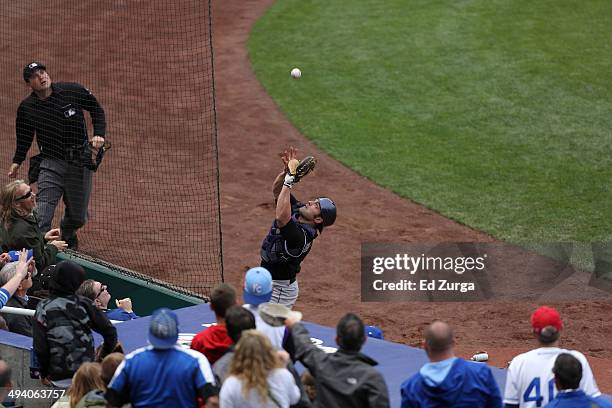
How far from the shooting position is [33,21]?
18.5 meters

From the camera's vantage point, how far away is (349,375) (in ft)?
17.3

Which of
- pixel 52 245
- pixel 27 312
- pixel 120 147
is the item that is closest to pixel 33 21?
pixel 120 147

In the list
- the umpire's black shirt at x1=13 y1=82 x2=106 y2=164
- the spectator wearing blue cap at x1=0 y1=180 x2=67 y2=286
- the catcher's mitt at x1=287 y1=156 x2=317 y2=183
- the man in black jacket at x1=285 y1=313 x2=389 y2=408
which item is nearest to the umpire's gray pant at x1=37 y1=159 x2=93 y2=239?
the umpire's black shirt at x1=13 y1=82 x2=106 y2=164

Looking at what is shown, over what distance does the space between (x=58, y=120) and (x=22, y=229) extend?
6.90ft

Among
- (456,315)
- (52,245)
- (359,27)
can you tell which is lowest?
(456,315)

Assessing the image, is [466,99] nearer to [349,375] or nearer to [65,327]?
[65,327]

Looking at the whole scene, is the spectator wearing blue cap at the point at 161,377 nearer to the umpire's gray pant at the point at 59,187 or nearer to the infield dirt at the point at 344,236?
the infield dirt at the point at 344,236

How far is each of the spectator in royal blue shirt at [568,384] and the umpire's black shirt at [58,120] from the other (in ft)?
19.5

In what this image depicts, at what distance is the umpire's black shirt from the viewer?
9.98 metres

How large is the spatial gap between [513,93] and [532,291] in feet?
19.4

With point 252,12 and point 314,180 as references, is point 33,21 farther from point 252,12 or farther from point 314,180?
point 314,180

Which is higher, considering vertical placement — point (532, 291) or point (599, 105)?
point (599, 105)

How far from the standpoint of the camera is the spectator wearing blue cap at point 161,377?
5352mm

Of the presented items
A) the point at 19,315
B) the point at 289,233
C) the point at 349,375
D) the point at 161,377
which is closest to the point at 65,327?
the point at 161,377
